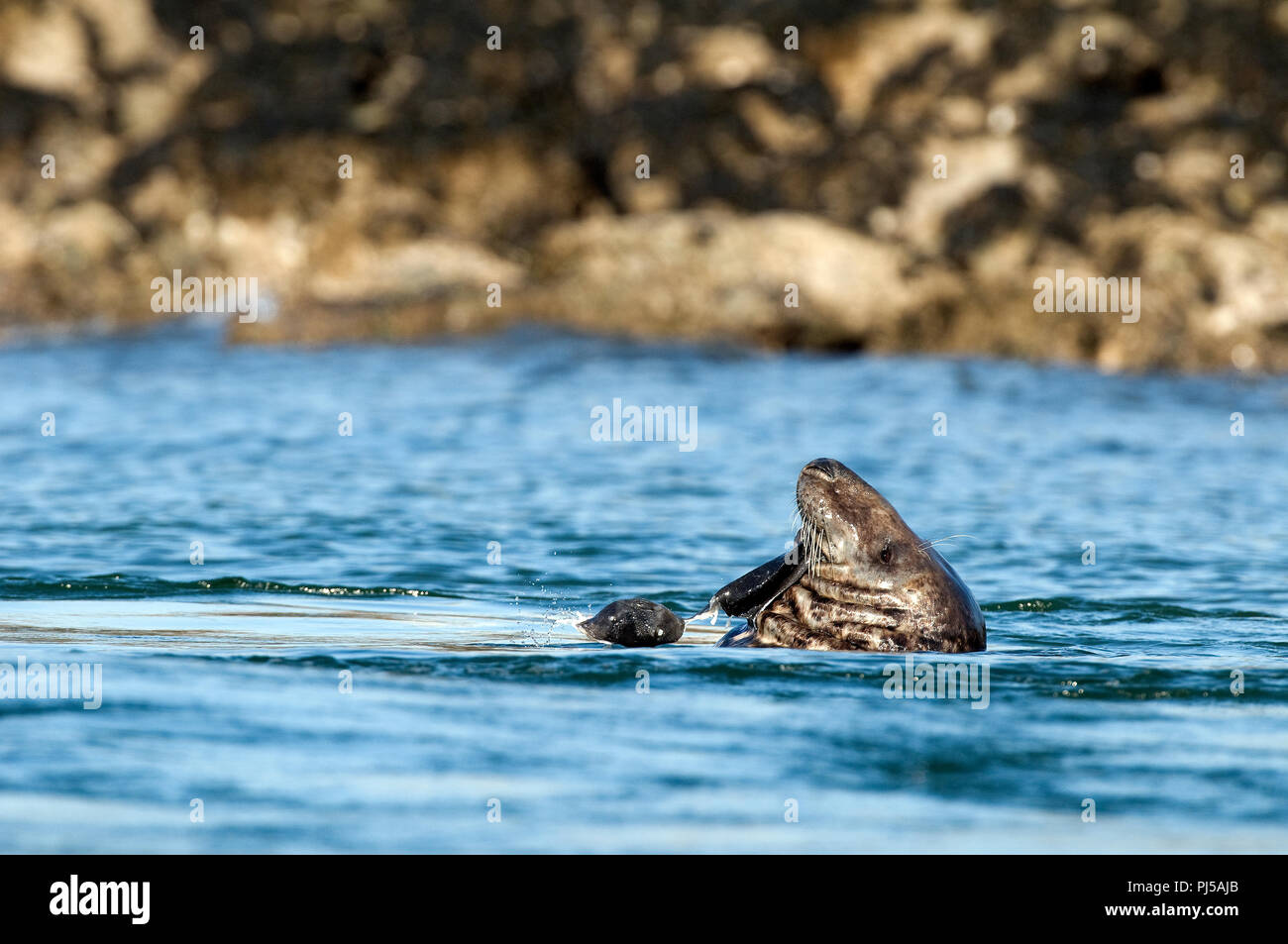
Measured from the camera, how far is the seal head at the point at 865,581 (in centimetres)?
1008

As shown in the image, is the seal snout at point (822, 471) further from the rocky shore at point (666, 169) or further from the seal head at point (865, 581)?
the rocky shore at point (666, 169)

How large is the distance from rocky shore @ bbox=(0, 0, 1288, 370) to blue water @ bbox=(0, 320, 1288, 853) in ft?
20.3

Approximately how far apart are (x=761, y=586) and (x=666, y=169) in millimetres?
30848

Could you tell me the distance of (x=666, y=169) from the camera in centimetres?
4038

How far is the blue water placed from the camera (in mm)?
7031

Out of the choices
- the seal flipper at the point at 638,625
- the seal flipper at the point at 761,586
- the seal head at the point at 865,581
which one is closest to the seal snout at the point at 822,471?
the seal head at the point at 865,581

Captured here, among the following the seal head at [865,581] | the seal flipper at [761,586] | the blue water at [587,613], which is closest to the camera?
the blue water at [587,613]

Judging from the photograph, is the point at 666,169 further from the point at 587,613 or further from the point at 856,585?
the point at 856,585

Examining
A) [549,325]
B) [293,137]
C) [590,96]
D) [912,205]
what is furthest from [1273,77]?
[293,137]

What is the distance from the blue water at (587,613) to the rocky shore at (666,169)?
243 inches

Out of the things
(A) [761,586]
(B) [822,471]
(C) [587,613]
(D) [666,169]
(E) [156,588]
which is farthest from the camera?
(D) [666,169]

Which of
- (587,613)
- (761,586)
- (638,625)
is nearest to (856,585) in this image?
(761,586)
